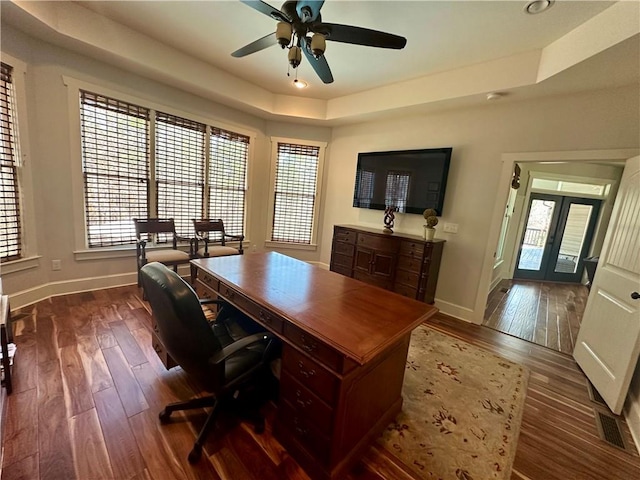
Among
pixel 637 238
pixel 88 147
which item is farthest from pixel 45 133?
pixel 637 238

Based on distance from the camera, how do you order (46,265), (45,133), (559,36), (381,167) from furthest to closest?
(381,167) → (46,265) → (45,133) → (559,36)

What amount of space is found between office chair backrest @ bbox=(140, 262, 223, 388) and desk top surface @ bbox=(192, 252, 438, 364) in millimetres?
371

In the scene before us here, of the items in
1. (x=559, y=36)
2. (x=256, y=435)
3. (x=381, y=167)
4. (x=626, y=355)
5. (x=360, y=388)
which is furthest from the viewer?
(x=381, y=167)

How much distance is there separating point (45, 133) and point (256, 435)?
3647 millimetres

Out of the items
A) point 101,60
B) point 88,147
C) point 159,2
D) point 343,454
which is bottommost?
point 343,454

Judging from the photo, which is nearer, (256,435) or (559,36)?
(256,435)

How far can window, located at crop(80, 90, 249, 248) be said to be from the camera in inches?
124

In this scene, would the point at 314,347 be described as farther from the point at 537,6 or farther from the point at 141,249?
the point at 141,249

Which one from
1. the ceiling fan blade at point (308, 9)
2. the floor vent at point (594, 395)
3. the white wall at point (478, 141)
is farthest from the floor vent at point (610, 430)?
the ceiling fan blade at point (308, 9)

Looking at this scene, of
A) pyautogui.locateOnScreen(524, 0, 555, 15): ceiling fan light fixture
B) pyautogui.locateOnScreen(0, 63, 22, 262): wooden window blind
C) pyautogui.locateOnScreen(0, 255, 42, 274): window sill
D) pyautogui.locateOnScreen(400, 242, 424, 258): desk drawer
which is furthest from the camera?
pyautogui.locateOnScreen(400, 242, 424, 258): desk drawer

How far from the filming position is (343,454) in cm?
133

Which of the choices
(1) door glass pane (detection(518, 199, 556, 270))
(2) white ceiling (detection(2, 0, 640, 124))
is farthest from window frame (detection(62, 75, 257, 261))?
(1) door glass pane (detection(518, 199, 556, 270))

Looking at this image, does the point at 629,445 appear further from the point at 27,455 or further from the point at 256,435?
the point at 27,455

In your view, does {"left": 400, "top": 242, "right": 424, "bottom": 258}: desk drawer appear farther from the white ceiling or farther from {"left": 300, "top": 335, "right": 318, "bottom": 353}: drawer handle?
{"left": 300, "top": 335, "right": 318, "bottom": 353}: drawer handle
